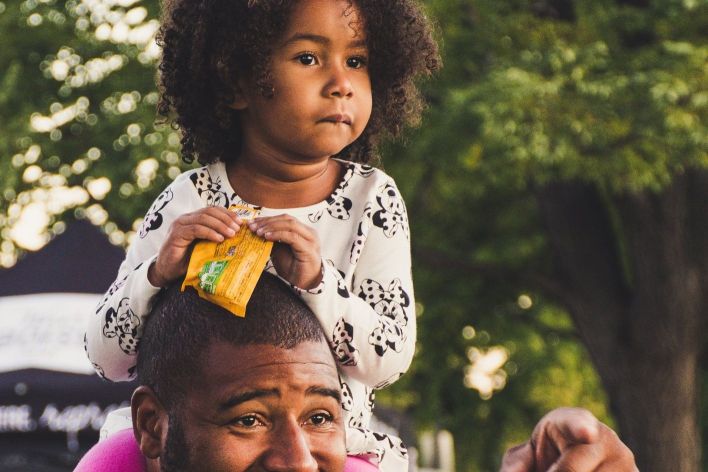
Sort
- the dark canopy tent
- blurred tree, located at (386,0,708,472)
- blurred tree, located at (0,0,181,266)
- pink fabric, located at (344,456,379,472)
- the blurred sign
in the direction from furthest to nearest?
blurred tree, located at (0,0,181,266) < blurred tree, located at (386,0,708,472) < the blurred sign < the dark canopy tent < pink fabric, located at (344,456,379,472)

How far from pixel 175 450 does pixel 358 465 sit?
1.73 ft

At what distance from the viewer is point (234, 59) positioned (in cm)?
272

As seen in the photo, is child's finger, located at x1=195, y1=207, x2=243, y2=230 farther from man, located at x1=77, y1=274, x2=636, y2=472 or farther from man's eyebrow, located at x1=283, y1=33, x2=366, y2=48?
man's eyebrow, located at x1=283, y1=33, x2=366, y2=48

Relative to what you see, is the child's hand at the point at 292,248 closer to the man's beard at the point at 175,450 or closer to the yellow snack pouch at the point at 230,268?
the yellow snack pouch at the point at 230,268

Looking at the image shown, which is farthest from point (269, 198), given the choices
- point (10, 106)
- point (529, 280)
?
point (529, 280)

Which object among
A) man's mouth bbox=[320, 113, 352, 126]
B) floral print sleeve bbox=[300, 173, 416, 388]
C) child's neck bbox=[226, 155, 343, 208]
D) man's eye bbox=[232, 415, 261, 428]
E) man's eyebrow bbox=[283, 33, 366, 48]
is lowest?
floral print sleeve bbox=[300, 173, 416, 388]

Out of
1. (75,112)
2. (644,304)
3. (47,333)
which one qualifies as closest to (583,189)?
(644,304)

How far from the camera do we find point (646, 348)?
11.8 metres

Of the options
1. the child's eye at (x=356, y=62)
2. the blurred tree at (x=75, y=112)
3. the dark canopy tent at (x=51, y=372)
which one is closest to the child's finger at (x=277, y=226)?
the child's eye at (x=356, y=62)

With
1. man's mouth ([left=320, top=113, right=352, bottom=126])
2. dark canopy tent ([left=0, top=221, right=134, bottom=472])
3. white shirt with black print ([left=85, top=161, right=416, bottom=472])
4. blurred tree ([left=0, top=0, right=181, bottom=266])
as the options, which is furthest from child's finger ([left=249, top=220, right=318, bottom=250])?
blurred tree ([left=0, top=0, right=181, bottom=266])

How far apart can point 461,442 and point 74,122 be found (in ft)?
18.4

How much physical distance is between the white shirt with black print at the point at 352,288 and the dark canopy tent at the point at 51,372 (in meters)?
4.35

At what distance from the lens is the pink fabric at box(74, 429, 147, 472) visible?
2.37 meters

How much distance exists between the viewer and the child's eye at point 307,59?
262 cm
